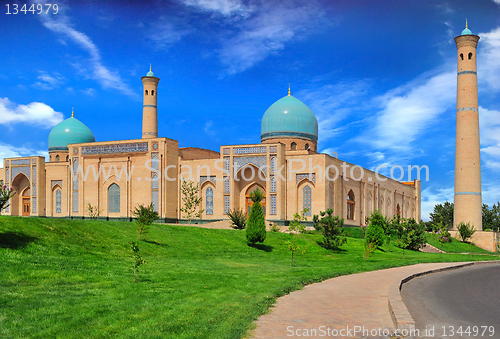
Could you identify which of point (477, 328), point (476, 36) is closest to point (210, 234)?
point (477, 328)

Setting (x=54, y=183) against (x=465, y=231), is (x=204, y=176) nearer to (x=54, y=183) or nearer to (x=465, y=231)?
(x=54, y=183)

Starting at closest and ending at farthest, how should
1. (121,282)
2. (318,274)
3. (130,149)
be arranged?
(121,282) → (318,274) → (130,149)

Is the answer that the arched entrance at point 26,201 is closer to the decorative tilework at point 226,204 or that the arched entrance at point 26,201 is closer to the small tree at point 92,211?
the small tree at point 92,211

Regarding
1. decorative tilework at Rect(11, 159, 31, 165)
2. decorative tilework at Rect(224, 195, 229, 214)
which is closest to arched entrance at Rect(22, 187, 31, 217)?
decorative tilework at Rect(11, 159, 31, 165)

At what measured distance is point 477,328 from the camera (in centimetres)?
686

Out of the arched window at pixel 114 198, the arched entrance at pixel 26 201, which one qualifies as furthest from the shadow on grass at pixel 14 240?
the arched entrance at pixel 26 201

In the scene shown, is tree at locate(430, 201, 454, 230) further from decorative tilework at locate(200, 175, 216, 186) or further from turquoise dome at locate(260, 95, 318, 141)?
decorative tilework at locate(200, 175, 216, 186)

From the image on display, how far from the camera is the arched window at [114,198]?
1476 inches

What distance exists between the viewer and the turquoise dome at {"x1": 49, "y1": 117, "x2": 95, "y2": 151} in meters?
46.3

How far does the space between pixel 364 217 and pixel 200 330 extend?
34.6 m

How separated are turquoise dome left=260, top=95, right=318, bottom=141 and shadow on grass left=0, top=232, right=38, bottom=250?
26.8 metres

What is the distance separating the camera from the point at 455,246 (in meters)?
36.6

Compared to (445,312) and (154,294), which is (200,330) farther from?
(445,312)

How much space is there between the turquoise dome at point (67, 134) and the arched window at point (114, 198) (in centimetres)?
1097
